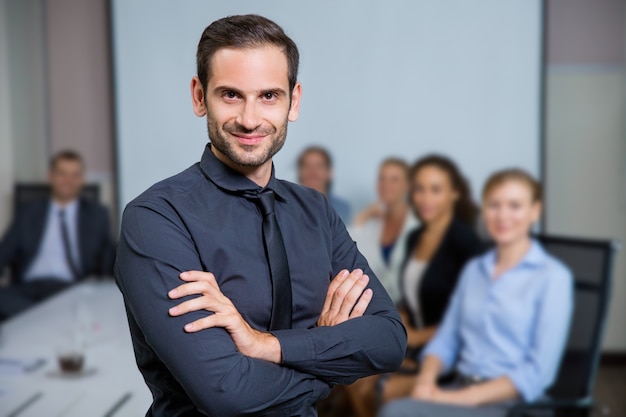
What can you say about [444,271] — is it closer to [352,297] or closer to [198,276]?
[352,297]

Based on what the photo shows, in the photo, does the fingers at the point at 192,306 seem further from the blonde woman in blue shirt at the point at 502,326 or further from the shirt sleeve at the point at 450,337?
the shirt sleeve at the point at 450,337

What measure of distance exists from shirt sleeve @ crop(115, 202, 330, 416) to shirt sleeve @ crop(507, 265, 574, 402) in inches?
39.3

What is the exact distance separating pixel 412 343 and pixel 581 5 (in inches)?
51.2

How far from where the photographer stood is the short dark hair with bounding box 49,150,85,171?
2438 millimetres

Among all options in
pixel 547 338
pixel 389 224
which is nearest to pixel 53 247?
pixel 389 224

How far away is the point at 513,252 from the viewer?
159 cm

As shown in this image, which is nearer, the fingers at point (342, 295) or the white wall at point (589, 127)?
the fingers at point (342, 295)

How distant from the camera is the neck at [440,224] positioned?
1.95m

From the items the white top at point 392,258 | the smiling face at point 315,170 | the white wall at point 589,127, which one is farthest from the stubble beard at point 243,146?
the white wall at point 589,127

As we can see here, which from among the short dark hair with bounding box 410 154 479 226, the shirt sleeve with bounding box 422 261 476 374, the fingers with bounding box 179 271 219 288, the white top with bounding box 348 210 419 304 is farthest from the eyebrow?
the short dark hair with bounding box 410 154 479 226

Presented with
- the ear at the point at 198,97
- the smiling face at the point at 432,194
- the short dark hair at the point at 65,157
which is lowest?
the smiling face at the point at 432,194

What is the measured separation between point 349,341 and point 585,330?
1.06 metres

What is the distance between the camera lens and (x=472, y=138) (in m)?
2.47

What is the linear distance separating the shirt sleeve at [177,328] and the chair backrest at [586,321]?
107 cm
